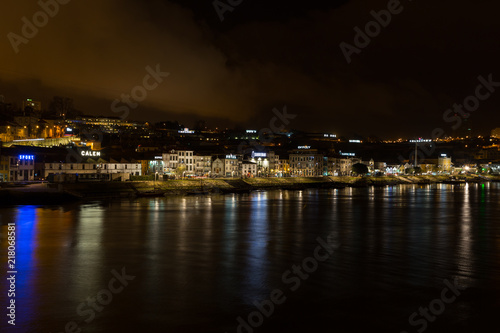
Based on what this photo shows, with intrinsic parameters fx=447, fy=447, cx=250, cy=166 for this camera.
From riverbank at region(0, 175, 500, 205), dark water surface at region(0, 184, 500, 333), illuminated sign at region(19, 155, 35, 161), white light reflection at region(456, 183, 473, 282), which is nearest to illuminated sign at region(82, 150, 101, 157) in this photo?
illuminated sign at region(19, 155, 35, 161)

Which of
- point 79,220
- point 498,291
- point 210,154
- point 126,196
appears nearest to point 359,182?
point 210,154

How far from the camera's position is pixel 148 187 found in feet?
131

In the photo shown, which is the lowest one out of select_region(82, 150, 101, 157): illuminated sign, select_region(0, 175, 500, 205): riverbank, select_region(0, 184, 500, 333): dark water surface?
select_region(0, 184, 500, 333): dark water surface

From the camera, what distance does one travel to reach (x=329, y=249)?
1526 centimetres

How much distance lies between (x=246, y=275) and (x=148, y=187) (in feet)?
97.5

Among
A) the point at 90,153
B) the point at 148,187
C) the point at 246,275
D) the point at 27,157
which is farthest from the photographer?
the point at 90,153

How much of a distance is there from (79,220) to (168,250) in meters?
8.50

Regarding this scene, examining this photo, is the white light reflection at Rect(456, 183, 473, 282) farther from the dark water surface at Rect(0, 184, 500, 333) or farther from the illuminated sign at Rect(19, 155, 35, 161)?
the illuminated sign at Rect(19, 155, 35, 161)

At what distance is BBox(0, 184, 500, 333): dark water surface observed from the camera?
27.5 feet

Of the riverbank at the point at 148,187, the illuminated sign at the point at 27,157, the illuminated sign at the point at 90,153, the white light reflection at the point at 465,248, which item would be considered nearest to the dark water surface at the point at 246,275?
the white light reflection at the point at 465,248

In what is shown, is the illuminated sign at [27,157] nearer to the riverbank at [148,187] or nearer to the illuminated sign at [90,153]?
the riverbank at [148,187]

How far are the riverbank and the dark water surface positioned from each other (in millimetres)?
7132

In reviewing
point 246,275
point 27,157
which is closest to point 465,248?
point 246,275

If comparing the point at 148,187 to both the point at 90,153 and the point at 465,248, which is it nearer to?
the point at 90,153
